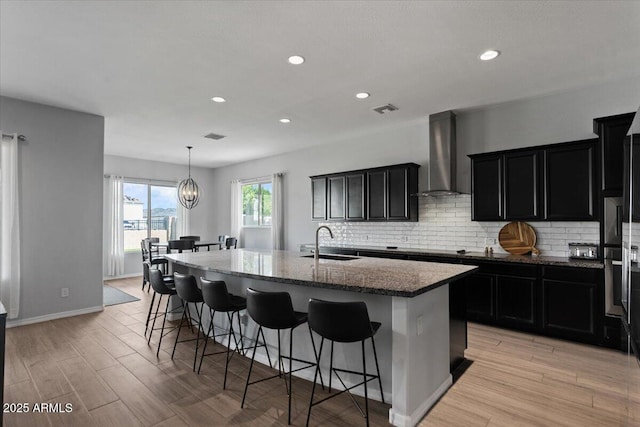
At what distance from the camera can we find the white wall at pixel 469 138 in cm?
378

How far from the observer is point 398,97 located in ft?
13.5

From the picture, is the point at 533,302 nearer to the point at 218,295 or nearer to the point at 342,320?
the point at 342,320

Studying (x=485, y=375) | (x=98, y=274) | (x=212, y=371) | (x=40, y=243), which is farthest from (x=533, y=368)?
(x=40, y=243)

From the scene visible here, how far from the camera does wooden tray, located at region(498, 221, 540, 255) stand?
4148 millimetres

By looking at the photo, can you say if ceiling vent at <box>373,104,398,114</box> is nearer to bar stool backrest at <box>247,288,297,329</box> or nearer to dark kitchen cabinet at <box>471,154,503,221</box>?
dark kitchen cabinet at <box>471,154,503,221</box>

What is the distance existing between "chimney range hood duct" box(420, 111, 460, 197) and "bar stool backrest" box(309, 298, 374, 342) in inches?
123

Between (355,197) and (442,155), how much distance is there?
158 cm

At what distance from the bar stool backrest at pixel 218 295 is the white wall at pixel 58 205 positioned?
3.10 m

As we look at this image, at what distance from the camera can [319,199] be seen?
20.5ft

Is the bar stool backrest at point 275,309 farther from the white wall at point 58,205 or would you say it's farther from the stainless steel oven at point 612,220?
the white wall at point 58,205

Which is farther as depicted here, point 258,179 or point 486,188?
point 258,179

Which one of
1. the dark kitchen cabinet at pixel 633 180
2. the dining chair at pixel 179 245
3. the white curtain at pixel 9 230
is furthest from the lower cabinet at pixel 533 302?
the white curtain at pixel 9 230

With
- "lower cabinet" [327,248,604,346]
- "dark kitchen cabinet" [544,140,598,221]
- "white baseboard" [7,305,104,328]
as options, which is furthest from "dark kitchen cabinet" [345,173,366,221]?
"white baseboard" [7,305,104,328]

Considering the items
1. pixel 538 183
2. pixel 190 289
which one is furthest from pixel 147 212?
pixel 538 183
